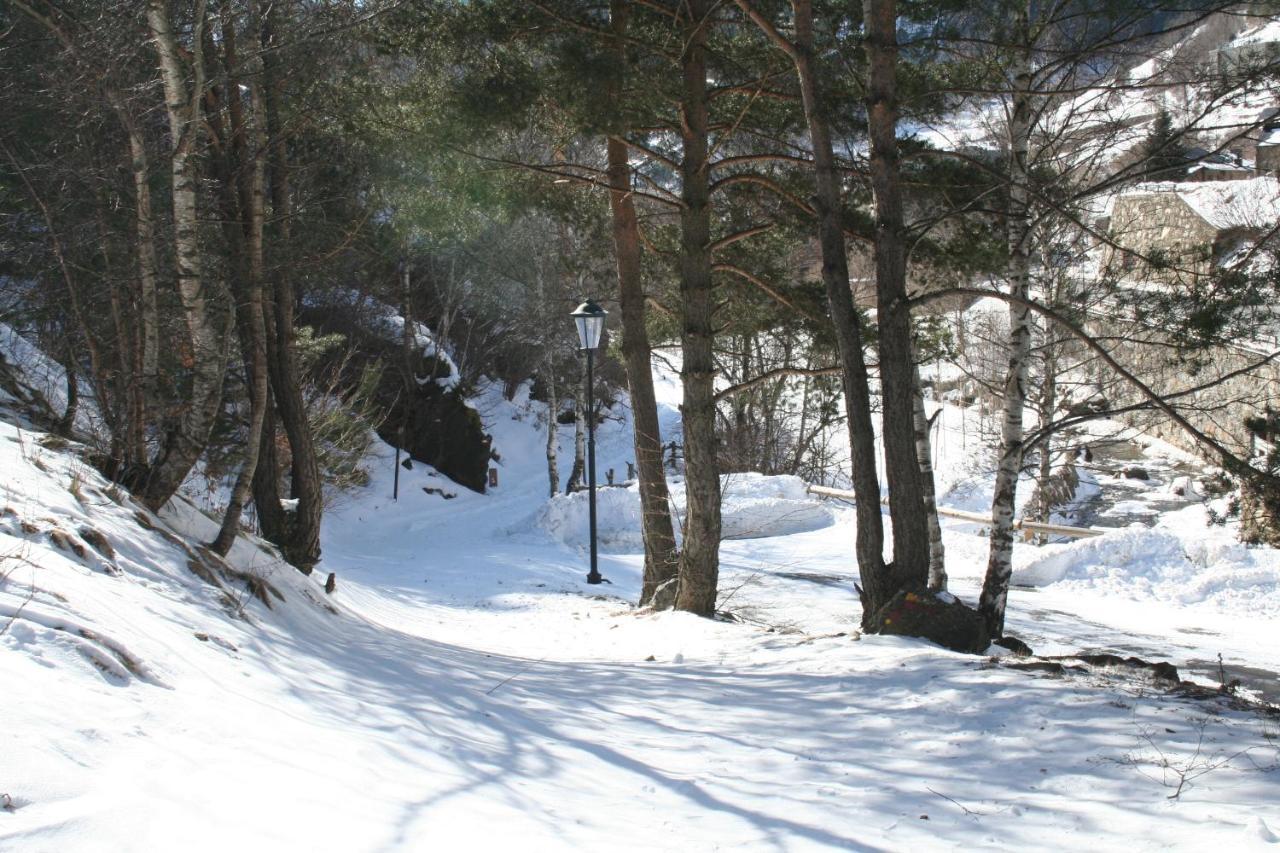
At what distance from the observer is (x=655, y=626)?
826 centimetres

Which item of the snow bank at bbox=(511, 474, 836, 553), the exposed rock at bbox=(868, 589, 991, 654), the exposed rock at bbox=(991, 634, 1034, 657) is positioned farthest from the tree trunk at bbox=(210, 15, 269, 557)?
the snow bank at bbox=(511, 474, 836, 553)

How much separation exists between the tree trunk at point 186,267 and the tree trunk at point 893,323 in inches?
168

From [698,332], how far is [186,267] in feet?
13.7

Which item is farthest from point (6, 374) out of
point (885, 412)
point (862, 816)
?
point (862, 816)

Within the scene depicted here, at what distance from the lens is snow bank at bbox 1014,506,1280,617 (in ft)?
39.8

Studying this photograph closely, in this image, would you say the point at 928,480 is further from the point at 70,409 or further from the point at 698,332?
the point at 70,409

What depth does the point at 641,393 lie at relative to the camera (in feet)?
31.7

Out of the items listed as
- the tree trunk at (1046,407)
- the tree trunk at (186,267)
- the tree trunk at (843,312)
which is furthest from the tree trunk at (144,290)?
the tree trunk at (1046,407)

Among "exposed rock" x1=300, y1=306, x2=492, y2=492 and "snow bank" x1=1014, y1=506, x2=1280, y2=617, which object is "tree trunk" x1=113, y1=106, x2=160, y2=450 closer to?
"snow bank" x1=1014, y1=506, x2=1280, y2=617

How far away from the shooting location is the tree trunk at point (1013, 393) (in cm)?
821

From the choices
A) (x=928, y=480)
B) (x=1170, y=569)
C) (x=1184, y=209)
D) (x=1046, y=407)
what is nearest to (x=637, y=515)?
(x=1046, y=407)

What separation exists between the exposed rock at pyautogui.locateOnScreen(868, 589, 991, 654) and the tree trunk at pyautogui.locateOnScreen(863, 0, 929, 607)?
0.15 meters

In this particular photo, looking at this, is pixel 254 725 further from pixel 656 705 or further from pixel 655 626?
pixel 655 626

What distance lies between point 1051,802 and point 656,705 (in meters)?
2.22
